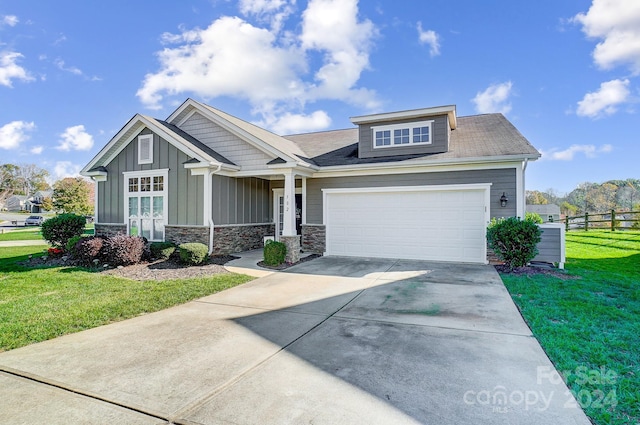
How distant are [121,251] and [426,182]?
9403 millimetres

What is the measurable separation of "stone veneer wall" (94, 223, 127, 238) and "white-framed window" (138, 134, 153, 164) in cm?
266

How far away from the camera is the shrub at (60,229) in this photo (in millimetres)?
11852

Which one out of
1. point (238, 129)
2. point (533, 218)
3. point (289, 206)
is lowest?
point (533, 218)

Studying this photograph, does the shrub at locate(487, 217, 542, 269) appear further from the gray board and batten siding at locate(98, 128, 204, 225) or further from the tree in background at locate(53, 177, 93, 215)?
the tree in background at locate(53, 177, 93, 215)

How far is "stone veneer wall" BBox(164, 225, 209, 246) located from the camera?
1102cm

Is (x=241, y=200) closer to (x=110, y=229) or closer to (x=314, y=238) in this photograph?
(x=314, y=238)

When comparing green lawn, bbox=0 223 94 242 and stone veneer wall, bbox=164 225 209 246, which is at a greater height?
stone veneer wall, bbox=164 225 209 246

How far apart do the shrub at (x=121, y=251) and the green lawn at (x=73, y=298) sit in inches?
29.2

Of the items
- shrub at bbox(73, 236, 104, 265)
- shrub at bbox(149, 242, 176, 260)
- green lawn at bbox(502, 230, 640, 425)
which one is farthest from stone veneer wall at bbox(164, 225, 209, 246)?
green lawn at bbox(502, 230, 640, 425)

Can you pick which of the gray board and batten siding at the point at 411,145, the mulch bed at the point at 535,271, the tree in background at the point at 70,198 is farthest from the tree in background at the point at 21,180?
the mulch bed at the point at 535,271

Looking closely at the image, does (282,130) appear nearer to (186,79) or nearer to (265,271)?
(186,79)

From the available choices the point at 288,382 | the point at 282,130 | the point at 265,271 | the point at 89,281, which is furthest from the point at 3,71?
the point at 288,382

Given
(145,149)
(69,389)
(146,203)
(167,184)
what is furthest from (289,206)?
(69,389)

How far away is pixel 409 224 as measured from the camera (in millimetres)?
10766
